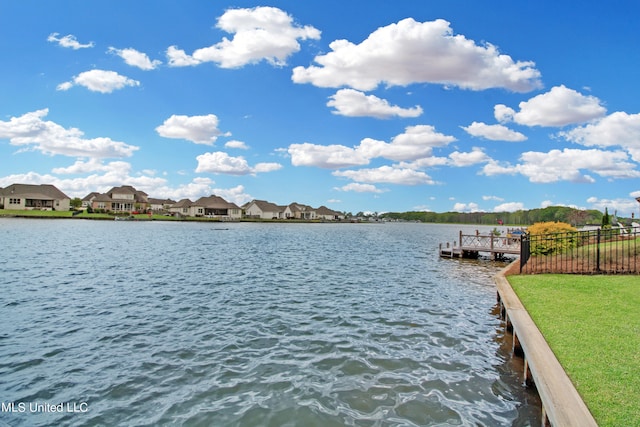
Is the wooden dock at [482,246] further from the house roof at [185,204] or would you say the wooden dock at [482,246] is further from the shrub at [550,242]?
the house roof at [185,204]

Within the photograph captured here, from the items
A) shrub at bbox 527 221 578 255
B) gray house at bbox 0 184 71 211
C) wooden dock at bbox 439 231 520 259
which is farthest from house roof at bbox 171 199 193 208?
shrub at bbox 527 221 578 255

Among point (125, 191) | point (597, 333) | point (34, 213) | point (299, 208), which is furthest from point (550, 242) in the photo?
point (299, 208)

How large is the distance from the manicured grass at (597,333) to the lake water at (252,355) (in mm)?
1258

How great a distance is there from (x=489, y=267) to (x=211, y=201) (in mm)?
117665

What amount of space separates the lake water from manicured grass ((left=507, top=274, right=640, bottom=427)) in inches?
49.5

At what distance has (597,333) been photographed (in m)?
7.45

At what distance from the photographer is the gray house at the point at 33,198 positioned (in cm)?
9650

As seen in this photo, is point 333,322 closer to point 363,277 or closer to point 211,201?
point 363,277

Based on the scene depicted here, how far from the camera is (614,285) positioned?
11.7m

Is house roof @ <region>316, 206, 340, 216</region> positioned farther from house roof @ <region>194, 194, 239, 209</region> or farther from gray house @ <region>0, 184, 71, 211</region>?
gray house @ <region>0, 184, 71, 211</region>

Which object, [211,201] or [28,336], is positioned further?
[211,201]

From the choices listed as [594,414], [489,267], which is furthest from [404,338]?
[489,267]

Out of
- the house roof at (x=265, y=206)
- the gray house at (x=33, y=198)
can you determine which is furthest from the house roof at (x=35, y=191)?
the house roof at (x=265, y=206)

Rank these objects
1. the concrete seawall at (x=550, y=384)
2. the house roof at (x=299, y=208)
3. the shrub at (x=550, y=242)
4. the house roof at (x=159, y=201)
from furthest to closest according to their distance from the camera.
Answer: the house roof at (x=299, y=208) → the house roof at (x=159, y=201) → the shrub at (x=550, y=242) → the concrete seawall at (x=550, y=384)
